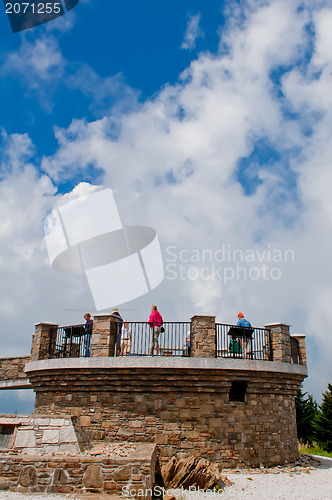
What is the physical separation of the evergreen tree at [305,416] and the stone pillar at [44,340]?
15.8 m

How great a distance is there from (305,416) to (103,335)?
17.3m

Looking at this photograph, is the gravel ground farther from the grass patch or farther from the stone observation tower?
the grass patch

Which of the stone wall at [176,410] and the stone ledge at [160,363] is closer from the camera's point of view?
the stone wall at [176,410]

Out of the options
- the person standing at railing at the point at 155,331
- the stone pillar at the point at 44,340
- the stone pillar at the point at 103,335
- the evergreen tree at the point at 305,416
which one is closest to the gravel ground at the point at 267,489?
the person standing at railing at the point at 155,331

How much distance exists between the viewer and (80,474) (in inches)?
332

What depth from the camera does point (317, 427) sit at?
865 inches

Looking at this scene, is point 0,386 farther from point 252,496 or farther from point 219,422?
point 252,496

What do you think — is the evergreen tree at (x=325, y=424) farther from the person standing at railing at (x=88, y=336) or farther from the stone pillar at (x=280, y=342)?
the person standing at railing at (x=88, y=336)

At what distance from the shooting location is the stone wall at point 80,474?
27.3ft

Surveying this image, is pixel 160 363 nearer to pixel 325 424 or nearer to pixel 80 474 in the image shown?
pixel 80 474

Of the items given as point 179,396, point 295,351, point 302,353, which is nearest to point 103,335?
point 179,396

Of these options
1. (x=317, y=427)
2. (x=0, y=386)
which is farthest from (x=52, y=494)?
(x=317, y=427)

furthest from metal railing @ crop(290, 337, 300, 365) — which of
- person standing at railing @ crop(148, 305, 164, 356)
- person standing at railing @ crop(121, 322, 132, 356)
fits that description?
person standing at railing @ crop(121, 322, 132, 356)
